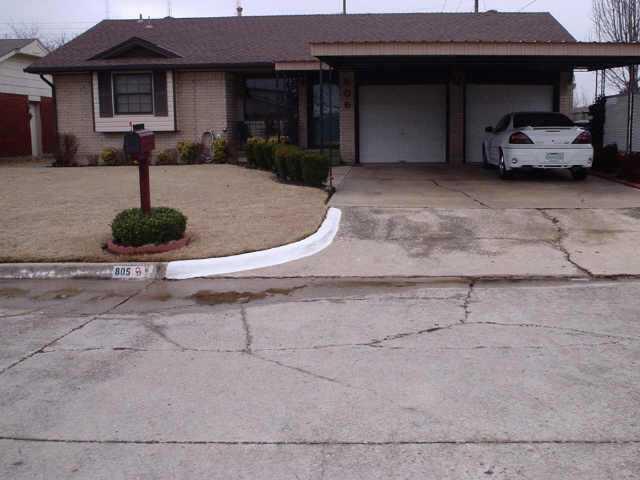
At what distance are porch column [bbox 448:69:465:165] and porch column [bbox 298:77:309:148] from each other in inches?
169

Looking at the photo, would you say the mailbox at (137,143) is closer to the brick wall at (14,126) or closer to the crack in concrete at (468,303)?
the crack in concrete at (468,303)

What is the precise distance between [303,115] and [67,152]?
290 inches

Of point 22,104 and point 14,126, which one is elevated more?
point 22,104

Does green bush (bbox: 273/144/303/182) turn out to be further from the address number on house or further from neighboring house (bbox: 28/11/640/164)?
the address number on house

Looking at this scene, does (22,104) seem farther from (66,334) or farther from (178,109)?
(66,334)

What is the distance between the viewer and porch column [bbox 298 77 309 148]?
22484 millimetres

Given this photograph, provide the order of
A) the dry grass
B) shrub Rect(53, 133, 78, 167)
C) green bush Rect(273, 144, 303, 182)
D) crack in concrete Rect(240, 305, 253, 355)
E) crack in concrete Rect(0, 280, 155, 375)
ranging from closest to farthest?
crack in concrete Rect(0, 280, 155, 375) → crack in concrete Rect(240, 305, 253, 355) → the dry grass → green bush Rect(273, 144, 303, 182) → shrub Rect(53, 133, 78, 167)

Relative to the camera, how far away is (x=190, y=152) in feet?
73.1

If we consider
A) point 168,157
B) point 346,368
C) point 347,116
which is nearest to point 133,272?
point 346,368

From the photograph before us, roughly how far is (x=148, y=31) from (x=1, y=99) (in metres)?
6.92

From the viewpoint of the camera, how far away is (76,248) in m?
10.3

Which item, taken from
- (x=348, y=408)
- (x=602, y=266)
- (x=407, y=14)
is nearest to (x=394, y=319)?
(x=348, y=408)

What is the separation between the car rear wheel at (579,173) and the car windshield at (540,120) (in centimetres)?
98

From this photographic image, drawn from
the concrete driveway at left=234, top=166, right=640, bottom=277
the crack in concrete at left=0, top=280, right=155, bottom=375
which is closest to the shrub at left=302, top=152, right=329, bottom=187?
the concrete driveway at left=234, top=166, right=640, bottom=277
